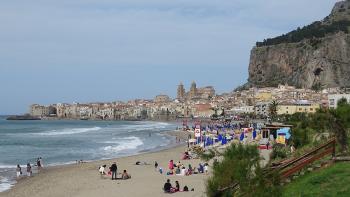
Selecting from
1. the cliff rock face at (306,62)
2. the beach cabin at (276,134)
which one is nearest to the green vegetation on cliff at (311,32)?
the cliff rock face at (306,62)

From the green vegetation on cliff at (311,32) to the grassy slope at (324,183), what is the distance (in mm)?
149707

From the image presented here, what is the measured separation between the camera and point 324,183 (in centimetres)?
1132

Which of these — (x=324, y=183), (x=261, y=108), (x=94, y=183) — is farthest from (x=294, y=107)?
(x=324, y=183)

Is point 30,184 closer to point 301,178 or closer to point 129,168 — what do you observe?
point 129,168

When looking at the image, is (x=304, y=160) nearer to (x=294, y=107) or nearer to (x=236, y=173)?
(x=236, y=173)

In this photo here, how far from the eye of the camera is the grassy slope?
10.6 m

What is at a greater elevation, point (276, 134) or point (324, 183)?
point (324, 183)

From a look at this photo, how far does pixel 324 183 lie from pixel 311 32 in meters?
161

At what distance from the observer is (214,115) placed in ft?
511

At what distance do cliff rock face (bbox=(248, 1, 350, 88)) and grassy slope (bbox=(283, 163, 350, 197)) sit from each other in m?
135

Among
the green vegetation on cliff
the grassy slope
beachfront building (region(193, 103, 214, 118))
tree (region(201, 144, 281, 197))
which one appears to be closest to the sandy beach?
tree (region(201, 144, 281, 197))

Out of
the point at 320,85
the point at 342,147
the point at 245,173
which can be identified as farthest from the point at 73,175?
the point at 320,85

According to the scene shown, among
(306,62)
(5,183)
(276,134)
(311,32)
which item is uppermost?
(311,32)

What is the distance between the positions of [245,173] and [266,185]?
2739 millimetres
